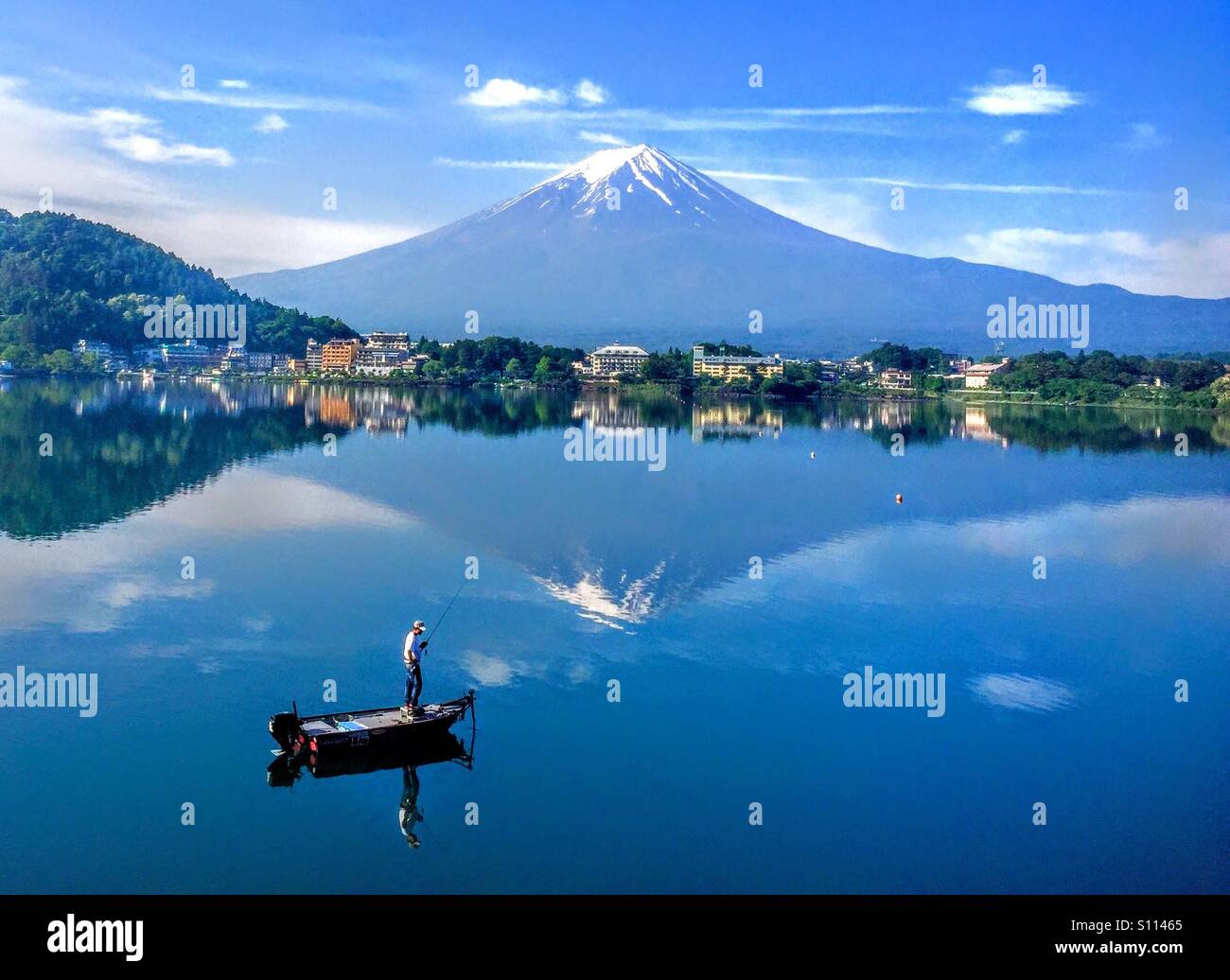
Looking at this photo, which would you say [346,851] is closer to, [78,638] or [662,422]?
[78,638]

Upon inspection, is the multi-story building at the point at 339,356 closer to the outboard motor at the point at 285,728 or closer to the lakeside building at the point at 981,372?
the lakeside building at the point at 981,372

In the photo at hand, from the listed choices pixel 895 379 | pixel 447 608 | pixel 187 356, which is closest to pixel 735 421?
pixel 447 608

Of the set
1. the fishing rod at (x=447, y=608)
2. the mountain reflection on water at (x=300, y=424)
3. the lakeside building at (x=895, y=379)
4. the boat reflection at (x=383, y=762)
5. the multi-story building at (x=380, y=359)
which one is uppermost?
the multi-story building at (x=380, y=359)

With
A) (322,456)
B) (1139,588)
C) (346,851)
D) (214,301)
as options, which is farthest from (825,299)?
(346,851)

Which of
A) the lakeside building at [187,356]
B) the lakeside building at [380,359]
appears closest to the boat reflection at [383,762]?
the lakeside building at [380,359]

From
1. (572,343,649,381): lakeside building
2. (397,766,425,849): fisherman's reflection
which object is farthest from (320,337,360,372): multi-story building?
(397,766,425,849): fisherman's reflection

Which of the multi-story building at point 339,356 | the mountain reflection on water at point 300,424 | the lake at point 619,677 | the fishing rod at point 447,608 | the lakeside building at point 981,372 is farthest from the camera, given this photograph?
the multi-story building at point 339,356

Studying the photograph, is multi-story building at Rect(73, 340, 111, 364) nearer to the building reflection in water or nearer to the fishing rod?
the building reflection in water
